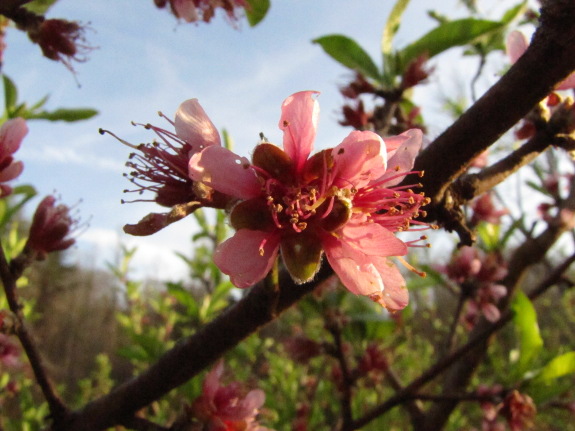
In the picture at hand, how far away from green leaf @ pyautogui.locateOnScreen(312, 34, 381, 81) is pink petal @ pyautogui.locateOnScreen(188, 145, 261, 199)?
1181 mm

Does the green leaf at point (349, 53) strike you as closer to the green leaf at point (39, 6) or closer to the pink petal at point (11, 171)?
the green leaf at point (39, 6)

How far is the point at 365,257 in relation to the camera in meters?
0.79

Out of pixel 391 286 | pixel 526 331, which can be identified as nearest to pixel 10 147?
pixel 391 286

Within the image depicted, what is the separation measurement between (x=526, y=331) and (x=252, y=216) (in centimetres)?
131

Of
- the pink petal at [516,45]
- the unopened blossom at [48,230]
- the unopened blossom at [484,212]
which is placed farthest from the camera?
the unopened blossom at [484,212]

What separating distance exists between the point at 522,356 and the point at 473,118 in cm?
126

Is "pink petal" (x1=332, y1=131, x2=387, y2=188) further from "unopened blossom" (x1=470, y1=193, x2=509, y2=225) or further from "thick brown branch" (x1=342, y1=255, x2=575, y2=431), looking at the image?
"unopened blossom" (x1=470, y1=193, x2=509, y2=225)

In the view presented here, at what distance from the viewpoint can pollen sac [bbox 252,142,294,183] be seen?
83cm

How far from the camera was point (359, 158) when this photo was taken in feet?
2.54

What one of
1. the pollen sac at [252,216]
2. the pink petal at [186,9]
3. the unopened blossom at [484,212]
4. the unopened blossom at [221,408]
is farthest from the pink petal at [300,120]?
the unopened blossom at [484,212]

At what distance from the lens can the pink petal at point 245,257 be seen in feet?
2.40

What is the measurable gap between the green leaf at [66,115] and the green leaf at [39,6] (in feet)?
1.14

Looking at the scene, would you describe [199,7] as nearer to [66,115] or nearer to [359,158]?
[66,115]

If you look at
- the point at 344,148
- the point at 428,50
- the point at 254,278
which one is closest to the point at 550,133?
the point at 344,148
